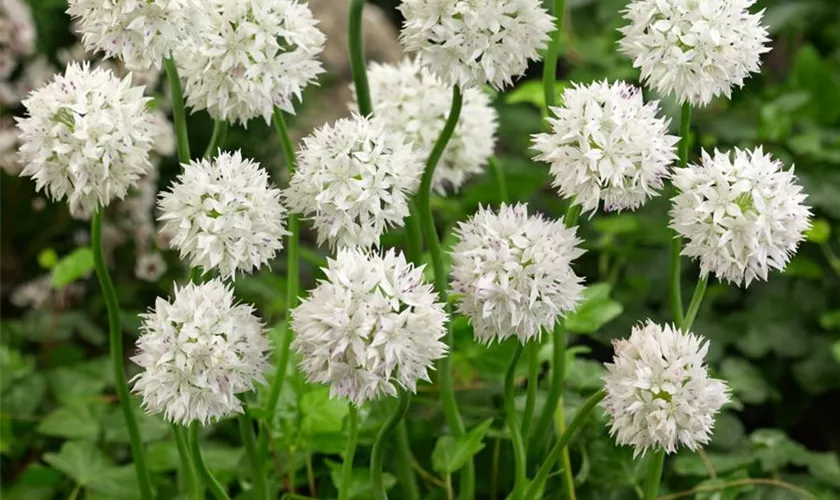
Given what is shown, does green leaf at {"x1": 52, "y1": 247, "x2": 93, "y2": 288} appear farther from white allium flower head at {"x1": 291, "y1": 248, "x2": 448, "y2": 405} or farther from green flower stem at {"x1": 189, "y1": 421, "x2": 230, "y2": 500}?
white allium flower head at {"x1": 291, "y1": 248, "x2": 448, "y2": 405}

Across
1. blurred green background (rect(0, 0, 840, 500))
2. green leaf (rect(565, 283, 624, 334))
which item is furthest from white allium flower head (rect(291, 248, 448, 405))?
green leaf (rect(565, 283, 624, 334))

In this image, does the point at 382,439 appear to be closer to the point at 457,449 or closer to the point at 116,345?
the point at 457,449

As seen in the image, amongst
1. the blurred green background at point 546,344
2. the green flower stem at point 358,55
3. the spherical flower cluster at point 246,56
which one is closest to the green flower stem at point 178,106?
the spherical flower cluster at point 246,56

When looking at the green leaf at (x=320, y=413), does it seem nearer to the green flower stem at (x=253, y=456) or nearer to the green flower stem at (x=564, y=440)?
the green flower stem at (x=253, y=456)

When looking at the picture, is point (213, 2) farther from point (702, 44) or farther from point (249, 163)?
point (702, 44)

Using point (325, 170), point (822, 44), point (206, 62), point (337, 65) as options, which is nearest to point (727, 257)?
point (325, 170)

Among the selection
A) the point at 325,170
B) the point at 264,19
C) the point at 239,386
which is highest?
the point at 264,19
